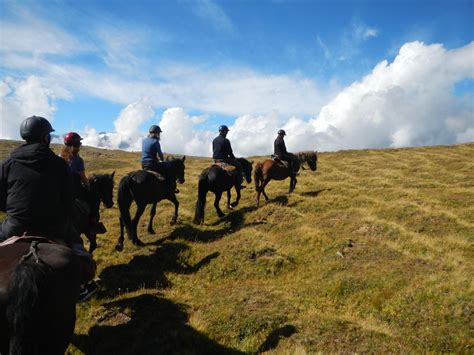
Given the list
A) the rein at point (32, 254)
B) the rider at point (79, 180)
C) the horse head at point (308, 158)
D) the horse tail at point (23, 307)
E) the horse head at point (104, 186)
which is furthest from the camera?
the horse head at point (308, 158)

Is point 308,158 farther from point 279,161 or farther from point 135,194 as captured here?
point 135,194

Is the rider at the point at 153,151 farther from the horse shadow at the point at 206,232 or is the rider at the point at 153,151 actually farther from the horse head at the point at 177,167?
the horse shadow at the point at 206,232

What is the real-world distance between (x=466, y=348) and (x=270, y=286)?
15.0ft

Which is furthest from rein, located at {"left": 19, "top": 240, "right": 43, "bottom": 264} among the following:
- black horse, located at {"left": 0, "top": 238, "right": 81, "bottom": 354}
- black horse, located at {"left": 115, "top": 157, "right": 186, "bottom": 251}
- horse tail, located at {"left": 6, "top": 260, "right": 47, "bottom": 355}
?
black horse, located at {"left": 115, "top": 157, "right": 186, "bottom": 251}

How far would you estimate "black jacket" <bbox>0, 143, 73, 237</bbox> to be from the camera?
5520 millimetres

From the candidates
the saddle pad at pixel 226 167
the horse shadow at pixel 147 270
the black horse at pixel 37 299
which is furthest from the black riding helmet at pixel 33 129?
the saddle pad at pixel 226 167

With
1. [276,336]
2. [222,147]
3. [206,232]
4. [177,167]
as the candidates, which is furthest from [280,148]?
[276,336]

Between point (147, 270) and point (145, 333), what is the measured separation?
156 inches

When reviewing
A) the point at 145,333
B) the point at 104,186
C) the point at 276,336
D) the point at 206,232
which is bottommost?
the point at 145,333

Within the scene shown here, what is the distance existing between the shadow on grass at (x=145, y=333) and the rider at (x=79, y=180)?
2992 mm

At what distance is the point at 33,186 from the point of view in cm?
550

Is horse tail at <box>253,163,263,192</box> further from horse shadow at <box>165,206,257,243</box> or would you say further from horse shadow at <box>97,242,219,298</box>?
horse shadow at <box>97,242,219,298</box>

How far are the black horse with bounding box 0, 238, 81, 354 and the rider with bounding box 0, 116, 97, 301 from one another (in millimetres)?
745

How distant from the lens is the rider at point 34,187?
5.53 m
